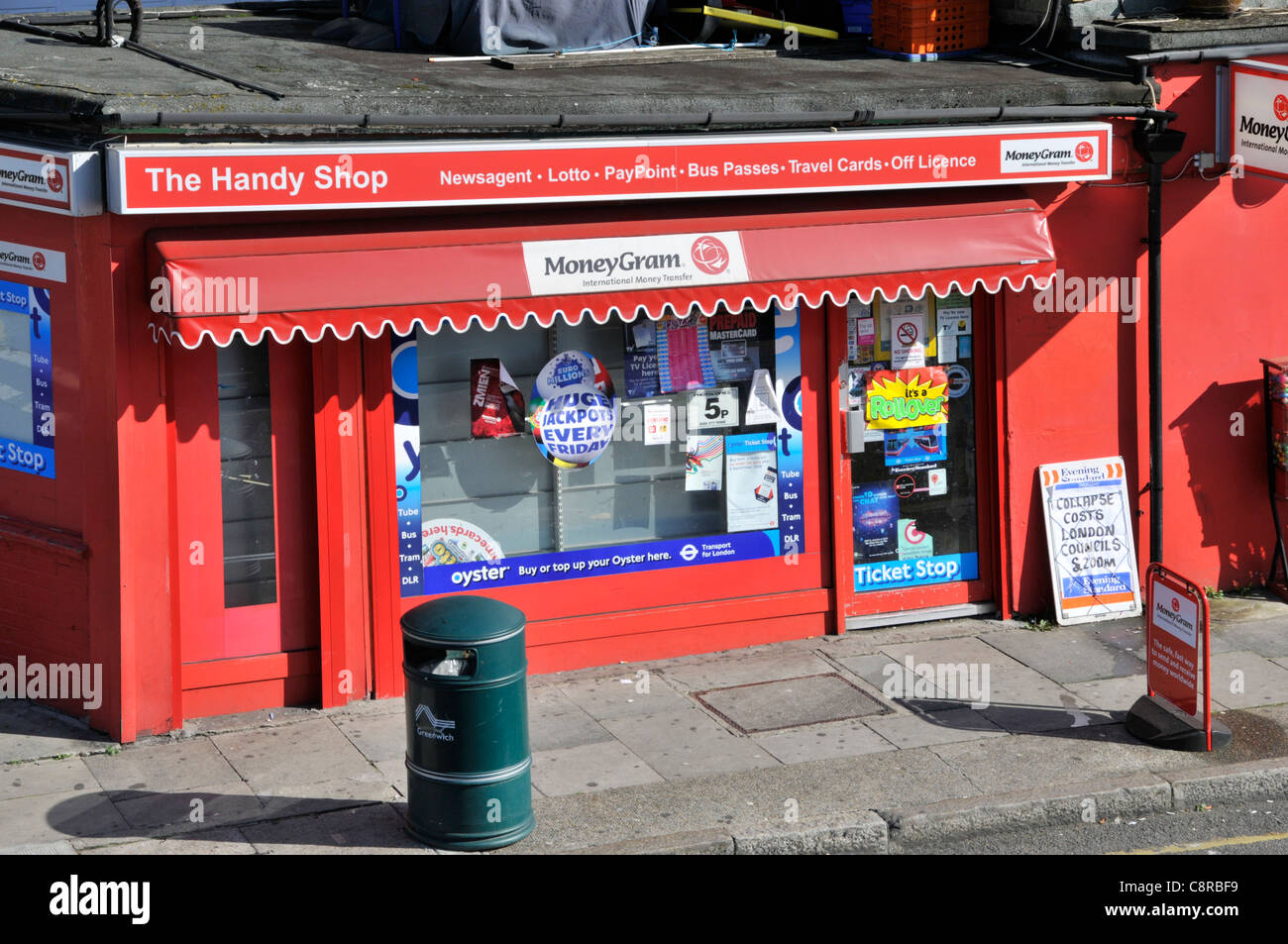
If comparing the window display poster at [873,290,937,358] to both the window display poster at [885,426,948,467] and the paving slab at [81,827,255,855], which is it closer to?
the window display poster at [885,426,948,467]

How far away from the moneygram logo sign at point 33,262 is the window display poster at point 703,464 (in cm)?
410

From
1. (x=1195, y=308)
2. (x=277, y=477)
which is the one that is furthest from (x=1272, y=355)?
(x=277, y=477)

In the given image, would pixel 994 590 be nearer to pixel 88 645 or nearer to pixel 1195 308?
pixel 1195 308

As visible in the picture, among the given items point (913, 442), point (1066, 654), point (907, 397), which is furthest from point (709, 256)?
point (1066, 654)

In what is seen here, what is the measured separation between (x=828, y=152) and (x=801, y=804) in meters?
4.03

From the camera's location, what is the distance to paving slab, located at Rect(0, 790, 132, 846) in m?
7.78

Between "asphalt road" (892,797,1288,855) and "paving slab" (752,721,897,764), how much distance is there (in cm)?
99

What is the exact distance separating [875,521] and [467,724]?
4342 millimetres

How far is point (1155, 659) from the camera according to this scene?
9.33 meters

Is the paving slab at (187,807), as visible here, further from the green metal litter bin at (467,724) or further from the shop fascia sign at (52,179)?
the shop fascia sign at (52,179)

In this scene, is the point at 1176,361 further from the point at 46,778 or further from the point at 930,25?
the point at 46,778

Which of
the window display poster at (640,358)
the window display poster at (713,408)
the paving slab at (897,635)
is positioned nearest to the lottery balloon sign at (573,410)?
the window display poster at (640,358)

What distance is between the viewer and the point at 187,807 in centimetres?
815
